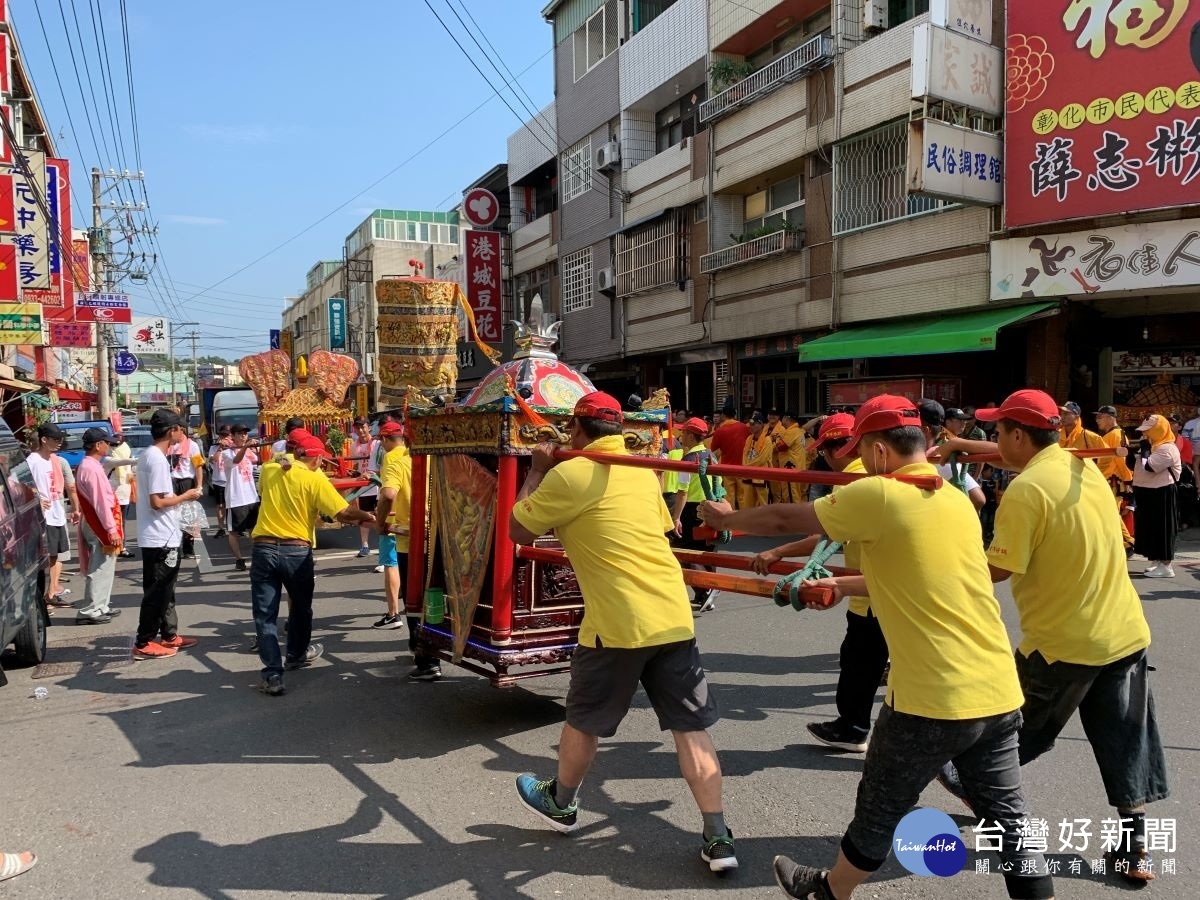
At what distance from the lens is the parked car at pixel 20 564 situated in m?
5.66

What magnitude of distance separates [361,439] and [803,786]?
1101 centimetres

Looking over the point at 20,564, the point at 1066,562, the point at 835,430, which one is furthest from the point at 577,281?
the point at 1066,562

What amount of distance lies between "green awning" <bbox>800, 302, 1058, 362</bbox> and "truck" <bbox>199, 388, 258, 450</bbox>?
466 inches

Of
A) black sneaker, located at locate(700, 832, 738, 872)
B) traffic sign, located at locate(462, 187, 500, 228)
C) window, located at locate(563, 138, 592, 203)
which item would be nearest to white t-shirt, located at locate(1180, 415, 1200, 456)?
black sneaker, located at locate(700, 832, 738, 872)

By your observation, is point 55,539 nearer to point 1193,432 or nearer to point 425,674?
point 425,674

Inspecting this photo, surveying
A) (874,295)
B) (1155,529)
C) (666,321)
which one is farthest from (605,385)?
(1155,529)

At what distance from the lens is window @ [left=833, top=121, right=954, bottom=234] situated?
13523 mm

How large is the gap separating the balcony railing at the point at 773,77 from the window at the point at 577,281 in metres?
6.18

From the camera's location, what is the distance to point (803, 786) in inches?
162

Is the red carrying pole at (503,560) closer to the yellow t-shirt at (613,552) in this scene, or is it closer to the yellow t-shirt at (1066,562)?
the yellow t-shirt at (613,552)

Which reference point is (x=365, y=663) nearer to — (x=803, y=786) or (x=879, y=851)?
(x=803, y=786)

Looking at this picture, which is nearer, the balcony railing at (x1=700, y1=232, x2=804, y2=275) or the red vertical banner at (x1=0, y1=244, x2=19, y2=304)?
the red vertical banner at (x1=0, y1=244, x2=19, y2=304)

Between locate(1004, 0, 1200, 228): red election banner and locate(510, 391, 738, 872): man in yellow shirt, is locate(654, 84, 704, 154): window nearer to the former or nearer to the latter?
locate(1004, 0, 1200, 228): red election banner

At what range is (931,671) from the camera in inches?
106
